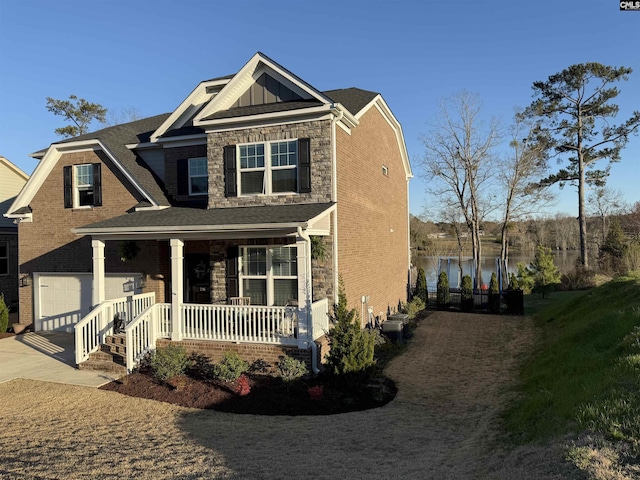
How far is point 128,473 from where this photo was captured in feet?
16.9

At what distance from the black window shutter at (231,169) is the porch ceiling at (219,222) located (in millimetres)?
560

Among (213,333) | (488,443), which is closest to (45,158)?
(213,333)

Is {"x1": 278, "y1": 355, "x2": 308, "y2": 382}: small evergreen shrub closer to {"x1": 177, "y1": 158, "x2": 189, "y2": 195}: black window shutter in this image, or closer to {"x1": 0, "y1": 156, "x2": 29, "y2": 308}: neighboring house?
{"x1": 177, "y1": 158, "x2": 189, "y2": 195}: black window shutter

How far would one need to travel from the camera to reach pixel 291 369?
9133 mm

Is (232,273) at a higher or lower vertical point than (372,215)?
lower

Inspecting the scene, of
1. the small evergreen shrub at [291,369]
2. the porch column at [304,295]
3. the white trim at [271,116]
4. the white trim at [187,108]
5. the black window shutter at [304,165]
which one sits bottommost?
the small evergreen shrub at [291,369]

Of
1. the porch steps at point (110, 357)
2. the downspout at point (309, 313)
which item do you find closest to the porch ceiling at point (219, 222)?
the downspout at point (309, 313)

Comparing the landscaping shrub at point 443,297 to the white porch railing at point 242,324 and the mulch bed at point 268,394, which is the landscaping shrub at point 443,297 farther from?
the white porch railing at point 242,324

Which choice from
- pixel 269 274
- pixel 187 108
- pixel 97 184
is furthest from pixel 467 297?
pixel 97 184

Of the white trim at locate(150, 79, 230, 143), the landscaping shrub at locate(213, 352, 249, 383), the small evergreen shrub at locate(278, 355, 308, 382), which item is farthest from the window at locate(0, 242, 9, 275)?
the small evergreen shrub at locate(278, 355, 308, 382)

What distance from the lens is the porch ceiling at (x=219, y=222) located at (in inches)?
381

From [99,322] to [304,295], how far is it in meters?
5.56

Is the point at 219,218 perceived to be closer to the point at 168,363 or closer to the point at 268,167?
the point at 268,167

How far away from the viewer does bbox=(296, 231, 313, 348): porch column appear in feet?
31.5
